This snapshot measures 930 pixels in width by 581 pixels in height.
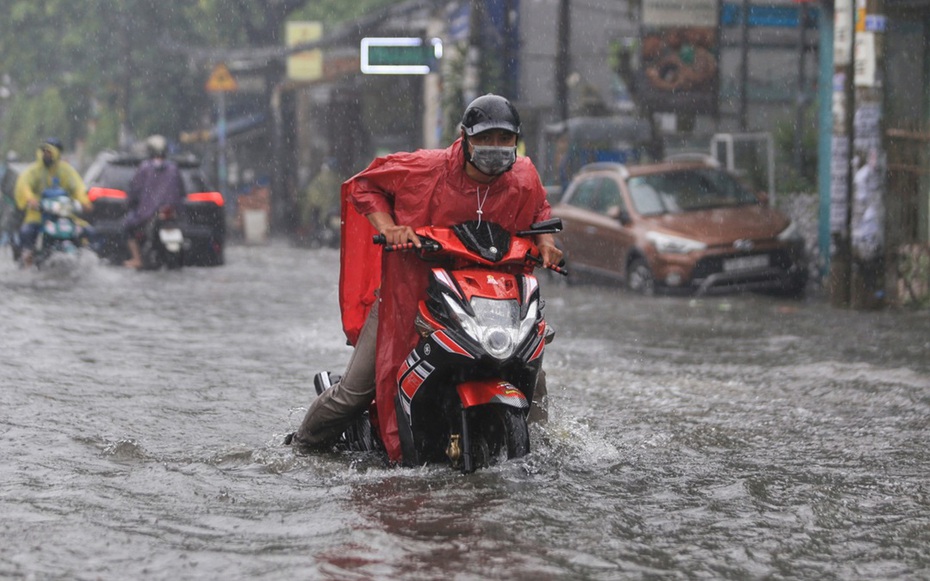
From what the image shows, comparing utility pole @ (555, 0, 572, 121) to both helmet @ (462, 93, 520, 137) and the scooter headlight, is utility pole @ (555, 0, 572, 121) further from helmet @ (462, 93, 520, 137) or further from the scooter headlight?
the scooter headlight

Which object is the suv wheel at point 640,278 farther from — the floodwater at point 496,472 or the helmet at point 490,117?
the helmet at point 490,117

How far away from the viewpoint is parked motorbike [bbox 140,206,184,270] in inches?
733

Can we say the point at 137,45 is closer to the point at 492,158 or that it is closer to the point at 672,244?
the point at 672,244

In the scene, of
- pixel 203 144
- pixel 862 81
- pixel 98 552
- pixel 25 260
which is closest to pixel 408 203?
pixel 98 552

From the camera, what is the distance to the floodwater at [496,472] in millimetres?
4820

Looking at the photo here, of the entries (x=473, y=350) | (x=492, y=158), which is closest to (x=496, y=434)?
(x=473, y=350)

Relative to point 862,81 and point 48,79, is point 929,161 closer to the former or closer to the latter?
point 862,81

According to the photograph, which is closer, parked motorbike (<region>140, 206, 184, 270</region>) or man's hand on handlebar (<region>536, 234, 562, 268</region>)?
man's hand on handlebar (<region>536, 234, 562, 268</region>)

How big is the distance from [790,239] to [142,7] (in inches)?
1231

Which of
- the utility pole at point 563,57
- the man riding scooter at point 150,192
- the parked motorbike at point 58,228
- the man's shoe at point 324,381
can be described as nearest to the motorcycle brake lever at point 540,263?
the man's shoe at point 324,381

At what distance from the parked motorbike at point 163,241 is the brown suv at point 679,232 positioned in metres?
4.59

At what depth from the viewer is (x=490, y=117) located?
18.7 feet

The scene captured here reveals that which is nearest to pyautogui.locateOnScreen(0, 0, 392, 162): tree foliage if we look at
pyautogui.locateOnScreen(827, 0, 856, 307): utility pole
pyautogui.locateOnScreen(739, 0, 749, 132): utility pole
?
pyautogui.locateOnScreen(739, 0, 749, 132): utility pole

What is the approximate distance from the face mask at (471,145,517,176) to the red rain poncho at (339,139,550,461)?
0.43ft
